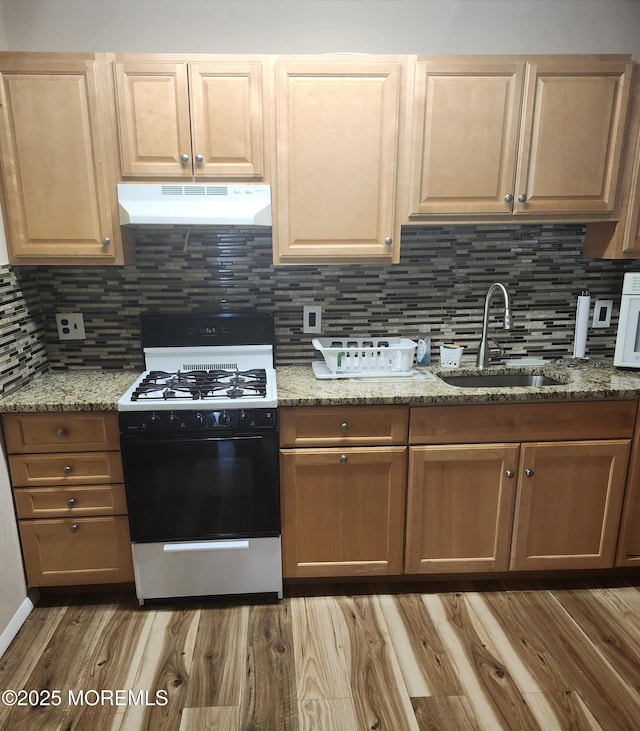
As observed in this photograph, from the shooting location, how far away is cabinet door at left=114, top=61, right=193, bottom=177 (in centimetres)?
187

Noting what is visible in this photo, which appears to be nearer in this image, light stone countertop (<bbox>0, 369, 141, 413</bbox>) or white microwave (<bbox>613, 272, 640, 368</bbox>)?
light stone countertop (<bbox>0, 369, 141, 413</bbox>)

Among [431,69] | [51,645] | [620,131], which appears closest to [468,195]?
[431,69]

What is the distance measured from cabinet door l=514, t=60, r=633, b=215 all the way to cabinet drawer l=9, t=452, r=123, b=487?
1.94m

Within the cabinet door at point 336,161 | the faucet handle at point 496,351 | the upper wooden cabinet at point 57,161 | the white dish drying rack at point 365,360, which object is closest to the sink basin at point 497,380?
the faucet handle at point 496,351

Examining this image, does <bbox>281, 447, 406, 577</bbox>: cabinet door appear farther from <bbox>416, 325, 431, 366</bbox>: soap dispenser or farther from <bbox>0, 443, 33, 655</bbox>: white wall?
<bbox>0, 443, 33, 655</bbox>: white wall

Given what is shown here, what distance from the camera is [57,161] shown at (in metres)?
1.93

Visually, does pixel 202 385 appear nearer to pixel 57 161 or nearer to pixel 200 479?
pixel 200 479

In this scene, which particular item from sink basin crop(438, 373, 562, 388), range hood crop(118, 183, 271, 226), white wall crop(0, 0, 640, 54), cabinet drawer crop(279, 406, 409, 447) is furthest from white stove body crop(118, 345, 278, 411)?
white wall crop(0, 0, 640, 54)

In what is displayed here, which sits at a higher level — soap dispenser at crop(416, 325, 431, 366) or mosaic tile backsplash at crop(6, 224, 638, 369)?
mosaic tile backsplash at crop(6, 224, 638, 369)

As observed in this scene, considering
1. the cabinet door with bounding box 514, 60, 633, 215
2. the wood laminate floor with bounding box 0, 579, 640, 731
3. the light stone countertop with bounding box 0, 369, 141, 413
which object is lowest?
the wood laminate floor with bounding box 0, 579, 640, 731

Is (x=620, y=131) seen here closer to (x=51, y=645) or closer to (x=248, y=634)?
(x=248, y=634)

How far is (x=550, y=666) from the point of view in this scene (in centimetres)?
180

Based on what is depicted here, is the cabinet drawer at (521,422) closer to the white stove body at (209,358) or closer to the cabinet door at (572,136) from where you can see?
the white stove body at (209,358)

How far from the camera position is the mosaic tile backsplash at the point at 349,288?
7.59 ft
